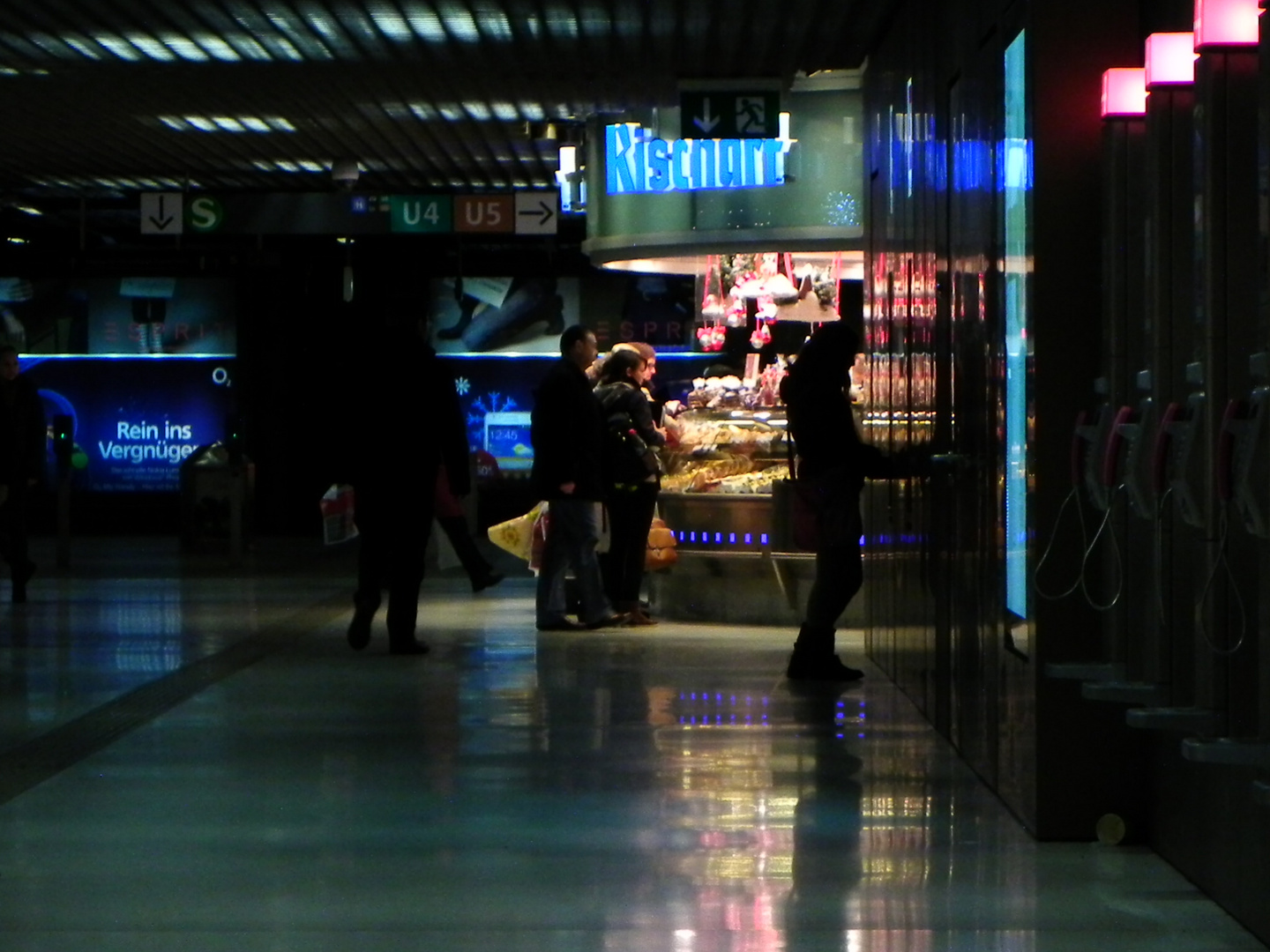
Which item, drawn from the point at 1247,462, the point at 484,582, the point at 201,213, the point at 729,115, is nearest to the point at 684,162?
the point at 729,115

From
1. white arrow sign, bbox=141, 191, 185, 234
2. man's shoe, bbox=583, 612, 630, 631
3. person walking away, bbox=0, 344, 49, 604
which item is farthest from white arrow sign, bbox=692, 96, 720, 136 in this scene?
white arrow sign, bbox=141, 191, 185, 234

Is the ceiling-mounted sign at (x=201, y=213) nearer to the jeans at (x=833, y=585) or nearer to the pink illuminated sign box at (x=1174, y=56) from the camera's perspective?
the jeans at (x=833, y=585)

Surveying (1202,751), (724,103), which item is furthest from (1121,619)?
(724,103)

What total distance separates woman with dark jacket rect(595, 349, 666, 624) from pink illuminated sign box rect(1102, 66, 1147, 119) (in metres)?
6.46

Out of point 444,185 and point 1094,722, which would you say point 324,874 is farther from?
point 444,185

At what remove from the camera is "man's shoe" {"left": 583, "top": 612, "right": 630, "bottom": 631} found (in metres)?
11.8

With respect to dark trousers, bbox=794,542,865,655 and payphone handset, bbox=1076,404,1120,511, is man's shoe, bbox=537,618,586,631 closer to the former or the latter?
dark trousers, bbox=794,542,865,655

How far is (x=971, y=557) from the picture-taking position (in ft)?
22.3

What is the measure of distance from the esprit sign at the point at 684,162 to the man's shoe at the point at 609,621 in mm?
2846

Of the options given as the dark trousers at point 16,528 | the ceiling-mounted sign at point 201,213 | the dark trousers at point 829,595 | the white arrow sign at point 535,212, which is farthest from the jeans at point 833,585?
the ceiling-mounted sign at point 201,213

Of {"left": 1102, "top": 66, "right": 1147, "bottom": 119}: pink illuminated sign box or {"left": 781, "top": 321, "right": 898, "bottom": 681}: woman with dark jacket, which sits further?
{"left": 781, "top": 321, "right": 898, "bottom": 681}: woman with dark jacket

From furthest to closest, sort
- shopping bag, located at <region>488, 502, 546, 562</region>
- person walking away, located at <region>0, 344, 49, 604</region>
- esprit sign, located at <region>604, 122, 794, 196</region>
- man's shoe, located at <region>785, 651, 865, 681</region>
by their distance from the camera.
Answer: person walking away, located at <region>0, 344, 49, 604</region> < shopping bag, located at <region>488, 502, 546, 562</region> < esprit sign, located at <region>604, 122, 794, 196</region> < man's shoe, located at <region>785, 651, 865, 681</region>

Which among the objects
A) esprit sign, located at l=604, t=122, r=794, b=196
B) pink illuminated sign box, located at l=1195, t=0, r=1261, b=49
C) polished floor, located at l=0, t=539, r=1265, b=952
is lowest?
polished floor, located at l=0, t=539, r=1265, b=952

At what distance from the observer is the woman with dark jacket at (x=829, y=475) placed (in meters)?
9.09
